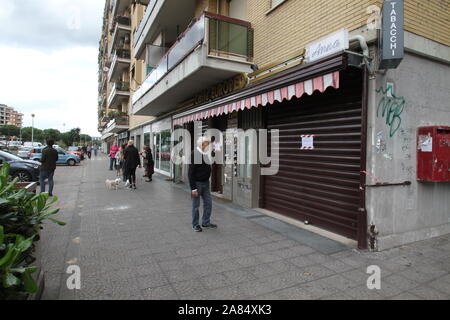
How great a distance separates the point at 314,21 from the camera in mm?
5711

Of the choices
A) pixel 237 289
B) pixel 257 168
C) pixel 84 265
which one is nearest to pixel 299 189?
pixel 257 168

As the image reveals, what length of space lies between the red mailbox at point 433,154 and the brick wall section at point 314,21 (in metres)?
1.66

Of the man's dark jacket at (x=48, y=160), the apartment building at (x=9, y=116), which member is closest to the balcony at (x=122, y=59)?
the man's dark jacket at (x=48, y=160)

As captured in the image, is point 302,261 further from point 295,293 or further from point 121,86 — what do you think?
point 121,86

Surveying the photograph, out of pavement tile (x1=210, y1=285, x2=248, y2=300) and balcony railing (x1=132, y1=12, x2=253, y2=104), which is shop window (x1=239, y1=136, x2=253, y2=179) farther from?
pavement tile (x1=210, y1=285, x2=248, y2=300)

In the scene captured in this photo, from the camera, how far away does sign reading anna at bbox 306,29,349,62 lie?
14.3 ft

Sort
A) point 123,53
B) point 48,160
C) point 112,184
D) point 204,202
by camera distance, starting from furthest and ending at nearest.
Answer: point 123,53
point 112,184
point 48,160
point 204,202

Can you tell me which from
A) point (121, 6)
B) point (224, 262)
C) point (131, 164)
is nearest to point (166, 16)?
point (131, 164)

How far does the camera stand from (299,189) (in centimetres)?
622

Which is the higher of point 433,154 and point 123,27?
point 123,27

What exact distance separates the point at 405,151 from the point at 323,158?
134 centimetres

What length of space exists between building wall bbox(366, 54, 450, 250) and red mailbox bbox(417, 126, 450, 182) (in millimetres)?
112

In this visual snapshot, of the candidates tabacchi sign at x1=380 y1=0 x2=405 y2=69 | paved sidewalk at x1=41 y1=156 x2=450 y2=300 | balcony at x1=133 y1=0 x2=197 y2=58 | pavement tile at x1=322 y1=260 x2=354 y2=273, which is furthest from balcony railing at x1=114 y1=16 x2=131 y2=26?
pavement tile at x1=322 y1=260 x2=354 y2=273

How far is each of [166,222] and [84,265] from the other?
2.39 meters
